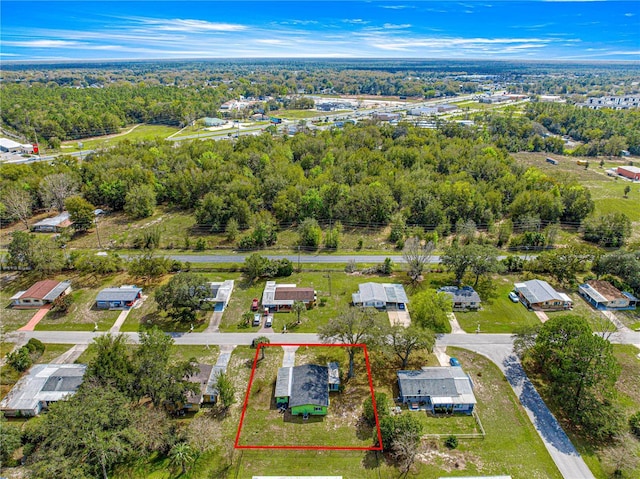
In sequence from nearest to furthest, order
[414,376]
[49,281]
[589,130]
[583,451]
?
[583,451] → [414,376] → [49,281] → [589,130]

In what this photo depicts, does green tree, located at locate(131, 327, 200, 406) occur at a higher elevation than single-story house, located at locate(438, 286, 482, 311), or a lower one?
higher

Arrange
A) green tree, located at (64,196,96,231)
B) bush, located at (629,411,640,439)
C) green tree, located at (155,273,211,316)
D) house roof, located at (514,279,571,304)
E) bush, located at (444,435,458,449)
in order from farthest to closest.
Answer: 1. green tree, located at (64,196,96,231)
2. house roof, located at (514,279,571,304)
3. green tree, located at (155,273,211,316)
4. bush, located at (629,411,640,439)
5. bush, located at (444,435,458,449)

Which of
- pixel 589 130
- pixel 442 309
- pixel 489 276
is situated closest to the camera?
pixel 442 309

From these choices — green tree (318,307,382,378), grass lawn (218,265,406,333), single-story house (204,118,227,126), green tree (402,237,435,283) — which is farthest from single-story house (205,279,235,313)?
single-story house (204,118,227,126)

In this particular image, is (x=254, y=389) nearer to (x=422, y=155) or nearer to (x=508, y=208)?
(x=508, y=208)

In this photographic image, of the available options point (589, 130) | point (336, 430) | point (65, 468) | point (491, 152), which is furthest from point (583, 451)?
point (589, 130)

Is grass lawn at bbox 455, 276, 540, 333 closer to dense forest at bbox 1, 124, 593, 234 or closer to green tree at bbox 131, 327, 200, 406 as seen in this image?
dense forest at bbox 1, 124, 593, 234

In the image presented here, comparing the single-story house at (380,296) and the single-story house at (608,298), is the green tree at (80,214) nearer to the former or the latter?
the single-story house at (380,296)

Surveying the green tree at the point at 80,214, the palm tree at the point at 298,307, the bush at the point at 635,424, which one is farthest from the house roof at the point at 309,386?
the green tree at the point at 80,214
